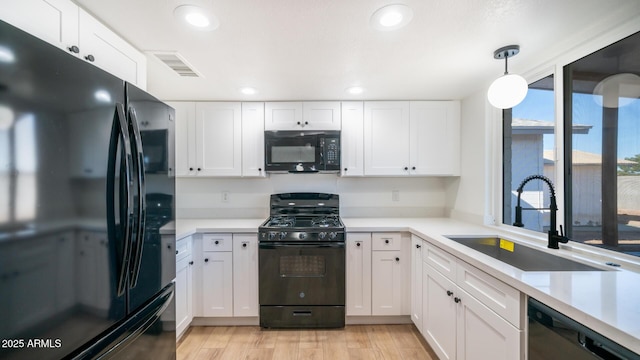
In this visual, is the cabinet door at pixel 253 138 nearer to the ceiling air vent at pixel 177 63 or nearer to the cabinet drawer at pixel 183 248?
the ceiling air vent at pixel 177 63

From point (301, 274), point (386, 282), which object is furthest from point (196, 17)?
point (386, 282)

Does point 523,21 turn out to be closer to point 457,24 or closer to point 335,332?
point 457,24

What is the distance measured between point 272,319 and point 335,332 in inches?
22.9

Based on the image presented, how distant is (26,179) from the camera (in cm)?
67

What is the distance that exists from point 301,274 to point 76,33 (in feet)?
6.90

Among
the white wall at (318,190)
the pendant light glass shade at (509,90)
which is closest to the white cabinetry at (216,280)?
the white wall at (318,190)

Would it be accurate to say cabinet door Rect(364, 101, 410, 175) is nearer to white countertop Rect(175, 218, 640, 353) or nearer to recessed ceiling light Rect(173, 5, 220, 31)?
white countertop Rect(175, 218, 640, 353)

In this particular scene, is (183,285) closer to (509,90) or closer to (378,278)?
(378,278)

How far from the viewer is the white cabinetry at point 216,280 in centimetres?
230

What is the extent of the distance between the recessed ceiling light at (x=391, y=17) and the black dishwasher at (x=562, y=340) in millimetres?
1405

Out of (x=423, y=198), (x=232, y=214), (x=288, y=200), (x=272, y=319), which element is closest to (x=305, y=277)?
(x=272, y=319)

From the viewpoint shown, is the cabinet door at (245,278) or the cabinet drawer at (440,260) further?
the cabinet door at (245,278)

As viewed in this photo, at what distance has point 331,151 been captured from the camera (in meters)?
2.54

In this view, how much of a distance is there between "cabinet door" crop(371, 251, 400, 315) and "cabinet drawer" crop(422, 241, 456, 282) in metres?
0.35
